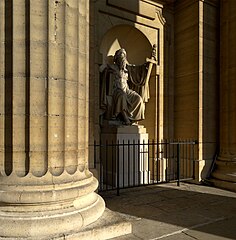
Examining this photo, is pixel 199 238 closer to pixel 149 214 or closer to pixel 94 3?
pixel 149 214

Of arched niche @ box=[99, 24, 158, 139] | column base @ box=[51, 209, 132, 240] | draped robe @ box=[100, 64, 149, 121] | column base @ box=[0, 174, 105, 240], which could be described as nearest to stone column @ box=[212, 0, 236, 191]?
arched niche @ box=[99, 24, 158, 139]

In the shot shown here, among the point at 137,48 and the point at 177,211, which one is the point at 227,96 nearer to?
the point at 137,48

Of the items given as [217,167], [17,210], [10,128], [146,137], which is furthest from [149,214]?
[217,167]

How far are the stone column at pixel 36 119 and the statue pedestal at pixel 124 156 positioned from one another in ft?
12.1

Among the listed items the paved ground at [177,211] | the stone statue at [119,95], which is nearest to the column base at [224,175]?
the paved ground at [177,211]

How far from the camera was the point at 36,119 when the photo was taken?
316cm

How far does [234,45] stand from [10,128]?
648 cm

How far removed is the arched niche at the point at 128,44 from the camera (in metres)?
8.12

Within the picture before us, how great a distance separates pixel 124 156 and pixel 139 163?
580 mm

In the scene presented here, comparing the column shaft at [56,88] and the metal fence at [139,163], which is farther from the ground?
the column shaft at [56,88]

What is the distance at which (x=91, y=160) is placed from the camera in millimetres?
5855

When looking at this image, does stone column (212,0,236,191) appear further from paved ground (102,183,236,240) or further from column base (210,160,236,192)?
paved ground (102,183,236,240)

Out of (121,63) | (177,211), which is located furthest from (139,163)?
(121,63)

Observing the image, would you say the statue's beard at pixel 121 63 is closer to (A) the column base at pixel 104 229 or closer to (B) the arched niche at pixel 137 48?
(B) the arched niche at pixel 137 48
